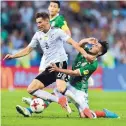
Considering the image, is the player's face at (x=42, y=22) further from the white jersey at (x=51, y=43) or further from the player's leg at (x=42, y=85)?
the player's leg at (x=42, y=85)

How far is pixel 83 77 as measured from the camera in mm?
13000

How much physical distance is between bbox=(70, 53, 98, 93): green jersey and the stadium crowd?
1342 cm

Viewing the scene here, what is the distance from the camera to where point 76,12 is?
29984mm

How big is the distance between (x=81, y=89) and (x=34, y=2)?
16.3 m

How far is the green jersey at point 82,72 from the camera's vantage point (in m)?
12.7

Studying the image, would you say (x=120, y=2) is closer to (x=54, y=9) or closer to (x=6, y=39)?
(x=6, y=39)

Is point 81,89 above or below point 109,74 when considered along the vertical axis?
above

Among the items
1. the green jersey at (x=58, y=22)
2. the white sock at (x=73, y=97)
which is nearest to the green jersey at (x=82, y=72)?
the white sock at (x=73, y=97)

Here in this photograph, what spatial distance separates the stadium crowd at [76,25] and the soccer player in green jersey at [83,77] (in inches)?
530

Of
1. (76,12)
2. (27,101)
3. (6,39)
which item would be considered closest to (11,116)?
(27,101)

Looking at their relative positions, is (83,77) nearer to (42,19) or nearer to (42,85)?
(42,85)

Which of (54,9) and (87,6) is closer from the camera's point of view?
(54,9)

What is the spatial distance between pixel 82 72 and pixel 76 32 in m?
16.1

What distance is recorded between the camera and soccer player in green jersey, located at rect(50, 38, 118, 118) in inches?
496
